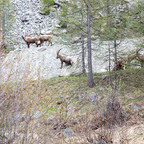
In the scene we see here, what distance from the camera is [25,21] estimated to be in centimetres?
3322

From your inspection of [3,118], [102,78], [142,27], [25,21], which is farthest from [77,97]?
[25,21]

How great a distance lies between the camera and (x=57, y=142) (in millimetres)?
4051

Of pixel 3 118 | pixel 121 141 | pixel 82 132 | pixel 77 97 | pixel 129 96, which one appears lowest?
pixel 77 97

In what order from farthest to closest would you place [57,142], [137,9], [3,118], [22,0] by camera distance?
1. [22,0]
2. [137,9]
3. [57,142]
4. [3,118]

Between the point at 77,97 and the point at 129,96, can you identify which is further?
the point at 77,97

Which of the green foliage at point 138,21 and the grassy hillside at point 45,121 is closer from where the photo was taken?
the grassy hillside at point 45,121

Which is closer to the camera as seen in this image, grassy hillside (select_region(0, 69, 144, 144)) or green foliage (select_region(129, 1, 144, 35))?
grassy hillside (select_region(0, 69, 144, 144))

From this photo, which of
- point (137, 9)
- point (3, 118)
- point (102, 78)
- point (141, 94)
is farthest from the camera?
point (102, 78)

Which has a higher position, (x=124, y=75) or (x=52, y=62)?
(x=124, y=75)

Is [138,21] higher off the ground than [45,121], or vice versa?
Result: [138,21]

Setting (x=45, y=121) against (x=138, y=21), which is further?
(x=138, y=21)

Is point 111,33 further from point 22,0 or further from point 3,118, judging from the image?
point 22,0

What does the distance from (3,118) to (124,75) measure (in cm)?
1067

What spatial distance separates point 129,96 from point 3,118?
25.8 ft
